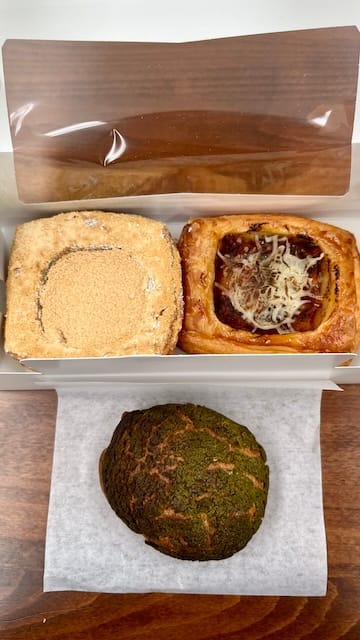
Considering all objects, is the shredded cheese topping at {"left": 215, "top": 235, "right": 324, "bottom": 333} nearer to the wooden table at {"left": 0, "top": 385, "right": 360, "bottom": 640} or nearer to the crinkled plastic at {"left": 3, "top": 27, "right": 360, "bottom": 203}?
the crinkled plastic at {"left": 3, "top": 27, "right": 360, "bottom": 203}

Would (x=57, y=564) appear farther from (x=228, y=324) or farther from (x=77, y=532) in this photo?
(x=228, y=324)

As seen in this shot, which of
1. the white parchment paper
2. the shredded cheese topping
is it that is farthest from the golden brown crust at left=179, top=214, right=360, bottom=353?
the white parchment paper

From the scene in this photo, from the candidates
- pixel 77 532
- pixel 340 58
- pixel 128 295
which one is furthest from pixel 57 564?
pixel 340 58

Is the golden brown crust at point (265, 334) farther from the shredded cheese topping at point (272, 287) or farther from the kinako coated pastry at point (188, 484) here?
the kinako coated pastry at point (188, 484)

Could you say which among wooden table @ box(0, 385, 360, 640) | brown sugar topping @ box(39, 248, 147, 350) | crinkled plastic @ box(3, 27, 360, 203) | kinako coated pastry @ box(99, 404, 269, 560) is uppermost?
crinkled plastic @ box(3, 27, 360, 203)

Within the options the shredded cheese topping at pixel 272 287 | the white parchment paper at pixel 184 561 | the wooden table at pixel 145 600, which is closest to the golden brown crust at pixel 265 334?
the shredded cheese topping at pixel 272 287
